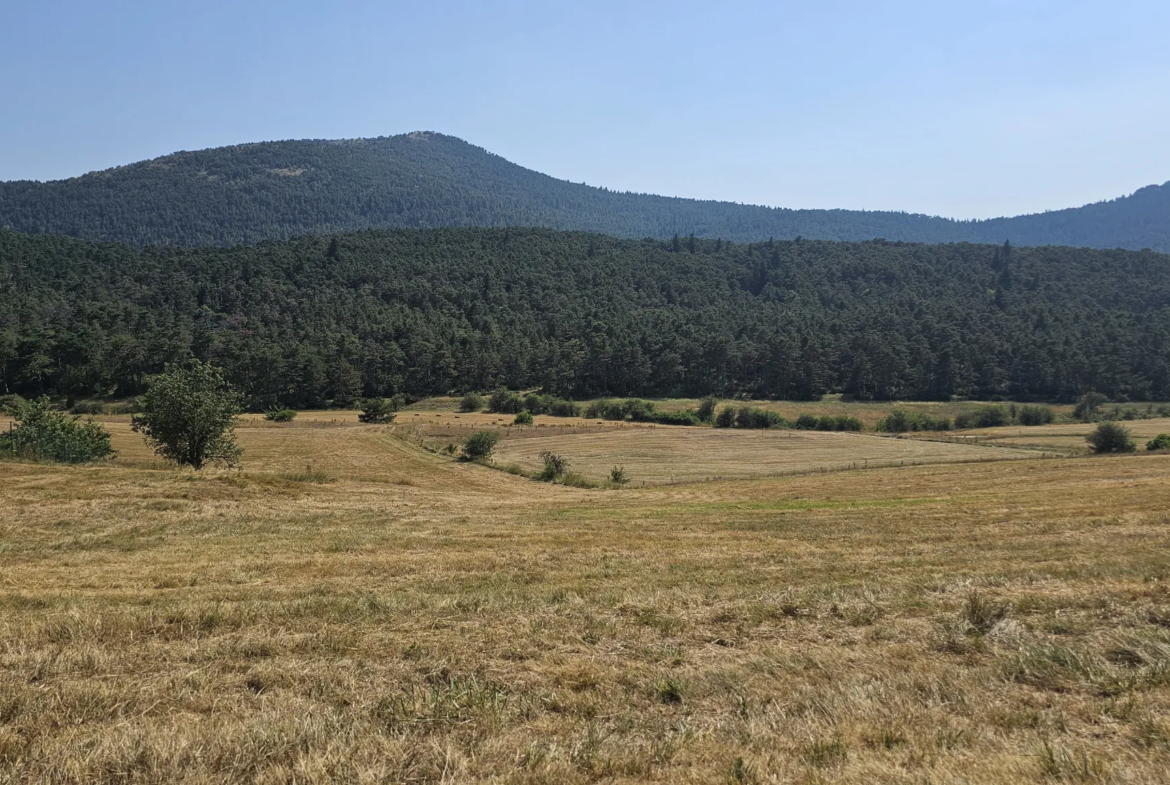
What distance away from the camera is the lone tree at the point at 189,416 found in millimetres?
31109

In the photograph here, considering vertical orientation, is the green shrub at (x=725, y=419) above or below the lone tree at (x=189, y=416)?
below

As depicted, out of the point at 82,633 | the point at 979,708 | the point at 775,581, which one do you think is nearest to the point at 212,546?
the point at 82,633

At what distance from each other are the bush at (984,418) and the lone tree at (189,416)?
294 ft

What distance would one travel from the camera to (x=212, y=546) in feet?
47.7

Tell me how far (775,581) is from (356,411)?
326 feet

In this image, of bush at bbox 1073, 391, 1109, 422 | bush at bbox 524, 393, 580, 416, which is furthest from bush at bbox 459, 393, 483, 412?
bush at bbox 1073, 391, 1109, 422

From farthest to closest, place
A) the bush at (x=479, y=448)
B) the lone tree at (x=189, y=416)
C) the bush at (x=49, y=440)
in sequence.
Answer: the bush at (x=479, y=448), the lone tree at (x=189, y=416), the bush at (x=49, y=440)

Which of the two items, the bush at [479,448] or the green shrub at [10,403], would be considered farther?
the bush at [479,448]

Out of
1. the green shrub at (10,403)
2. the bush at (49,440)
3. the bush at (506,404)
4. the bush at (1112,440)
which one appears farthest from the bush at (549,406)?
the bush at (49,440)

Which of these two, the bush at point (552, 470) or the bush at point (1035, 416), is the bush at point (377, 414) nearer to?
the bush at point (552, 470)

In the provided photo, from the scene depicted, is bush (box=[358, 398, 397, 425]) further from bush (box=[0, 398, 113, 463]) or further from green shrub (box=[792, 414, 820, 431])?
green shrub (box=[792, 414, 820, 431])

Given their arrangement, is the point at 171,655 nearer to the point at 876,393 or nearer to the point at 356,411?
the point at 356,411

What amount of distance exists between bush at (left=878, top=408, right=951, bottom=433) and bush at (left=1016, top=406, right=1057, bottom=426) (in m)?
10.7

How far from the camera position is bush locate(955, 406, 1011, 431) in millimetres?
93438
